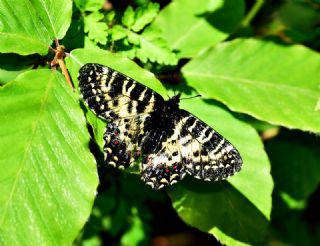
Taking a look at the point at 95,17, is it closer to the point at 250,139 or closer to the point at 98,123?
the point at 98,123

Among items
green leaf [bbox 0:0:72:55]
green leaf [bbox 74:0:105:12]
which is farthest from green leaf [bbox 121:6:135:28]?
green leaf [bbox 0:0:72:55]

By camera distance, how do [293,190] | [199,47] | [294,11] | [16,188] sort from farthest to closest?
[294,11], [293,190], [199,47], [16,188]

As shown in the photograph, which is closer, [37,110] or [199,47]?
[37,110]

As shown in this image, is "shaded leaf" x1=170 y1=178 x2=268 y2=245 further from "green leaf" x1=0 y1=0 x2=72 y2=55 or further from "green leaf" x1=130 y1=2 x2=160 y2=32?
"green leaf" x1=0 y1=0 x2=72 y2=55

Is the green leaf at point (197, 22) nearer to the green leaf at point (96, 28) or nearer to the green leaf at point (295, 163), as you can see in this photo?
→ the green leaf at point (96, 28)

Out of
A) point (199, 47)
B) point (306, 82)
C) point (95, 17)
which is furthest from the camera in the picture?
point (199, 47)

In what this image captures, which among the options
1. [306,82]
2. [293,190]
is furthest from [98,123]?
[293,190]

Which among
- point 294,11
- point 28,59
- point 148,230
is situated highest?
point 28,59

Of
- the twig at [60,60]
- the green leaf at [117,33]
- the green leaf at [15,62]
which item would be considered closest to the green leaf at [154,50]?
the green leaf at [117,33]
